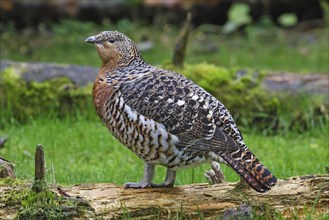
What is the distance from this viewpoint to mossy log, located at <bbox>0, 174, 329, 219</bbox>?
5.20 m

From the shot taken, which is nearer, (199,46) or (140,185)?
(140,185)

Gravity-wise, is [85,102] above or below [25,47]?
below

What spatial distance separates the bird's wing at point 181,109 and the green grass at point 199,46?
19.8 ft

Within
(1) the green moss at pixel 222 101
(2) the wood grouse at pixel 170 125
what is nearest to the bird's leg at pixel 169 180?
(2) the wood grouse at pixel 170 125

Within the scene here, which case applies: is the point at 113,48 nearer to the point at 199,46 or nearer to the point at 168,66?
the point at 168,66

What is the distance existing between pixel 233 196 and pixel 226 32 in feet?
28.0

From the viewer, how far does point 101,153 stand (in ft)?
25.8

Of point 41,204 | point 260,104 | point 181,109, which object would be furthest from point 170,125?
point 260,104

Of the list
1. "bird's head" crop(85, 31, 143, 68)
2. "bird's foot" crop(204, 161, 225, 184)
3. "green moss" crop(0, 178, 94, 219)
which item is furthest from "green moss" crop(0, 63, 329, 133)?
"green moss" crop(0, 178, 94, 219)

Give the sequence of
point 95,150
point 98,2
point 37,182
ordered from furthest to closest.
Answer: point 98,2
point 95,150
point 37,182

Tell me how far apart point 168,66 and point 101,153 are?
1631mm

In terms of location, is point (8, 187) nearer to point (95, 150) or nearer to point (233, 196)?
point (233, 196)

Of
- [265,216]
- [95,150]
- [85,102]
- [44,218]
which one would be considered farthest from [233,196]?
[85,102]

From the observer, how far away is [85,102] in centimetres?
891
